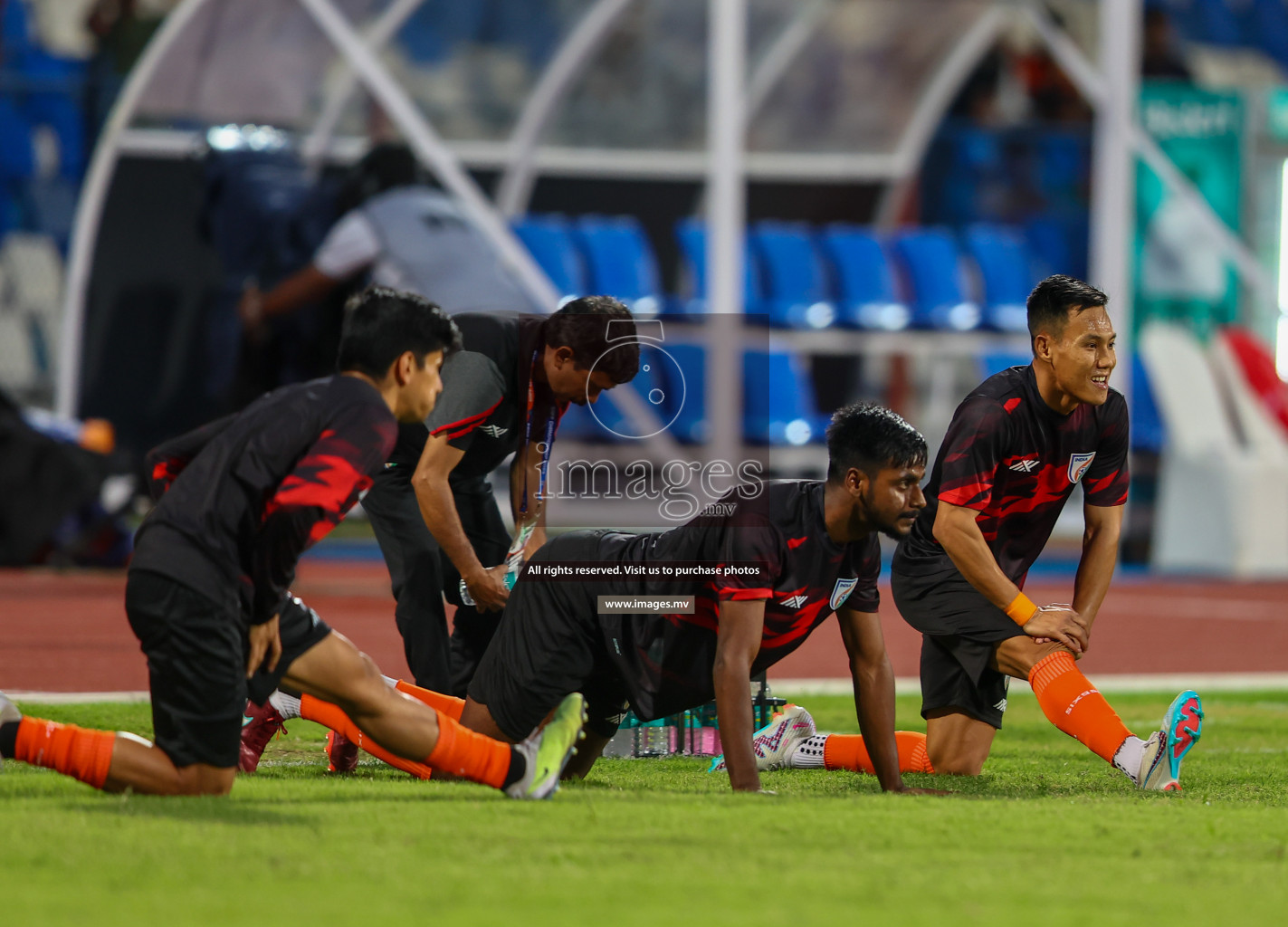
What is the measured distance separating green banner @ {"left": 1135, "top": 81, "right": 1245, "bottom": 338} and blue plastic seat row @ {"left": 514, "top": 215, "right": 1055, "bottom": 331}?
3.64 feet

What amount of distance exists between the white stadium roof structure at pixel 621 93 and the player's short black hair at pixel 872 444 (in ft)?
25.4

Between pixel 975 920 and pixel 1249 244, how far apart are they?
16.2 m

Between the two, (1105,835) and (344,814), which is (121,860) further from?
(1105,835)

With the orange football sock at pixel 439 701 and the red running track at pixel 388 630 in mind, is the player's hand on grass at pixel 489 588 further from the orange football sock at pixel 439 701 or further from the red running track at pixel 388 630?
the red running track at pixel 388 630

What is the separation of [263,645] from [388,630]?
5.64 meters

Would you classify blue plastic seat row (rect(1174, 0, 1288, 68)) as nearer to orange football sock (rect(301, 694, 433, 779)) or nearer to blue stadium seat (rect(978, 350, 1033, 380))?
blue stadium seat (rect(978, 350, 1033, 380))

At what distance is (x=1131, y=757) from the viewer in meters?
5.81

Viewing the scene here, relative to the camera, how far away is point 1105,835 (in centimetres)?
476

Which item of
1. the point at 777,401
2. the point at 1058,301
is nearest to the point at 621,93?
the point at 777,401

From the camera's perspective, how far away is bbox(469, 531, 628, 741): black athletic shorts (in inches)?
224

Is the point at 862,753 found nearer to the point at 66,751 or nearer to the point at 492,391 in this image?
the point at 492,391

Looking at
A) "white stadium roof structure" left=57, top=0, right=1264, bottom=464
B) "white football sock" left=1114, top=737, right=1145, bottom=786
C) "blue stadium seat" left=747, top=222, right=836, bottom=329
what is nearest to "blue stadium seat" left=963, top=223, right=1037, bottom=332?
"white stadium roof structure" left=57, top=0, right=1264, bottom=464

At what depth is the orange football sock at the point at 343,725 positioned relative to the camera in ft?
18.7

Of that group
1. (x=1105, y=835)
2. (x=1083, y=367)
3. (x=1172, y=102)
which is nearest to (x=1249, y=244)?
(x=1172, y=102)
